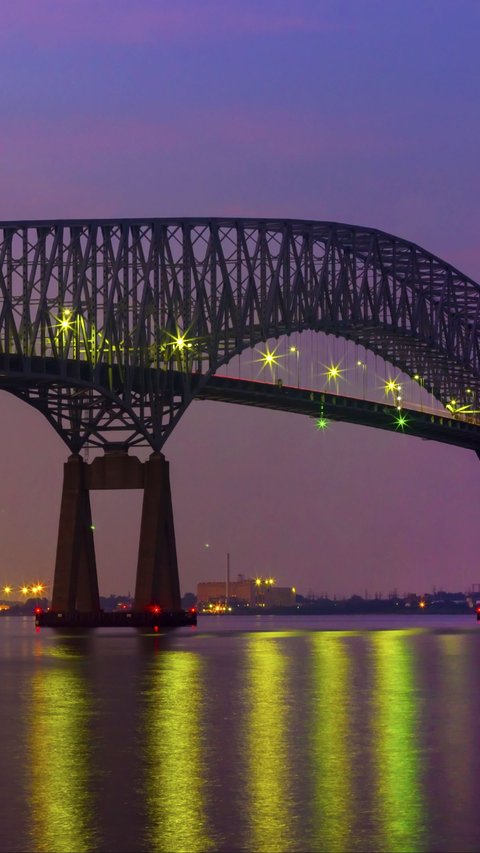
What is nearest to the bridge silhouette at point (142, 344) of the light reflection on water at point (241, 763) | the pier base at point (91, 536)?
the pier base at point (91, 536)

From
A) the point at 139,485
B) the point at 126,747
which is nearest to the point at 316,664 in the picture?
the point at 126,747

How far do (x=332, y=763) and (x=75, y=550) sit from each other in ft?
264

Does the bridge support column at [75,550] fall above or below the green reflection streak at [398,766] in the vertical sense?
above

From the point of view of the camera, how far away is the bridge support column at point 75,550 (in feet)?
336

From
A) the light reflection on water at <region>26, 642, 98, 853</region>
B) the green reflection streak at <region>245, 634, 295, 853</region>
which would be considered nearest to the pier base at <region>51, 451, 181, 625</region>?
the green reflection streak at <region>245, 634, 295, 853</region>

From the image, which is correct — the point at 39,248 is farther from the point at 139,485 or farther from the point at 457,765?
the point at 457,765

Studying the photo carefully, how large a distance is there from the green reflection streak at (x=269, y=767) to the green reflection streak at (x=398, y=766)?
1167 millimetres

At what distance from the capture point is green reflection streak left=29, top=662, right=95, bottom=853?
17.2 m

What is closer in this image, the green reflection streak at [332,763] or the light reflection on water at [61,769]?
the light reflection on water at [61,769]

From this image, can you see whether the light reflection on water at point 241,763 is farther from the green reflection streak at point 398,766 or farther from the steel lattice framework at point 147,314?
the steel lattice framework at point 147,314

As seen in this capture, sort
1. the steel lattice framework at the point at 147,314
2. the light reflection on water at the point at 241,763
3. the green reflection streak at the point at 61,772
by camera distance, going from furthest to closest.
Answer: the steel lattice framework at the point at 147,314 → the light reflection on water at the point at 241,763 → the green reflection streak at the point at 61,772

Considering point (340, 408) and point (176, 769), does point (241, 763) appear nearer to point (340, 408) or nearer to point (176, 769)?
point (176, 769)

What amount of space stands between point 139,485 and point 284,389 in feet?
75.3

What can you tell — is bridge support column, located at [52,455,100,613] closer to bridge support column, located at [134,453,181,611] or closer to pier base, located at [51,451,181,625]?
pier base, located at [51,451,181,625]
